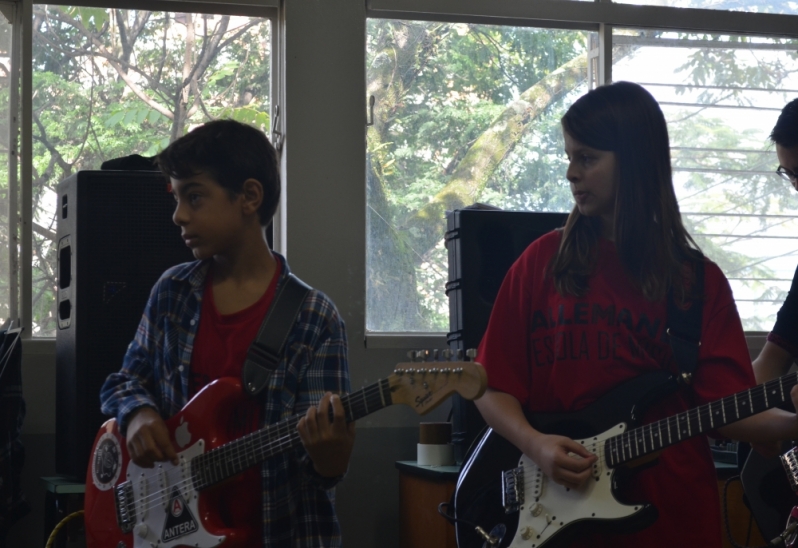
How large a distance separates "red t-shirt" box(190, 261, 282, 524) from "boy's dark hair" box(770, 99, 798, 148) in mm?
1111

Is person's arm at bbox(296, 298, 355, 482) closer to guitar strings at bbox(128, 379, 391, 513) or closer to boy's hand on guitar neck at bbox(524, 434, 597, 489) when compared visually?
guitar strings at bbox(128, 379, 391, 513)

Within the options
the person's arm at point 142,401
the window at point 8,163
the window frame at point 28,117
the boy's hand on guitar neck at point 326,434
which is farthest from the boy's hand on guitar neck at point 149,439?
the window at point 8,163

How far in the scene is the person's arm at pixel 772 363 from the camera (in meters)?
1.99

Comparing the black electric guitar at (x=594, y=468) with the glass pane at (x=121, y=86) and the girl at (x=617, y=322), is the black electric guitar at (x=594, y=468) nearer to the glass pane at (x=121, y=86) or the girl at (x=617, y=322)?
the girl at (x=617, y=322)

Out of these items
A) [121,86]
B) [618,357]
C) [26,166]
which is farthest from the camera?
[121,86]

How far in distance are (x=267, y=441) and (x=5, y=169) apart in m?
2.15

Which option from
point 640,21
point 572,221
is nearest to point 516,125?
point 640,21

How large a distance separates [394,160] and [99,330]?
4.61 feet

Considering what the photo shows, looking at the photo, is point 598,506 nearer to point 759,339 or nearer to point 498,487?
point 498,487

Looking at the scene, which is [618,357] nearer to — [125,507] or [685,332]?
[685,332]

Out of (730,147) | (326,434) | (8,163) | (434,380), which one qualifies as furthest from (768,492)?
(8,163)

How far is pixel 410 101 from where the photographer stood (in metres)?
3.66

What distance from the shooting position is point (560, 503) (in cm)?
167

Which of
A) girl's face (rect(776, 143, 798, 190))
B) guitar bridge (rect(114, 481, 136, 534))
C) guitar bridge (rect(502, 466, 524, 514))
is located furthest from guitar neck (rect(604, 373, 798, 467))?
guitar bridge (rect(114, 481, 136, 534))
